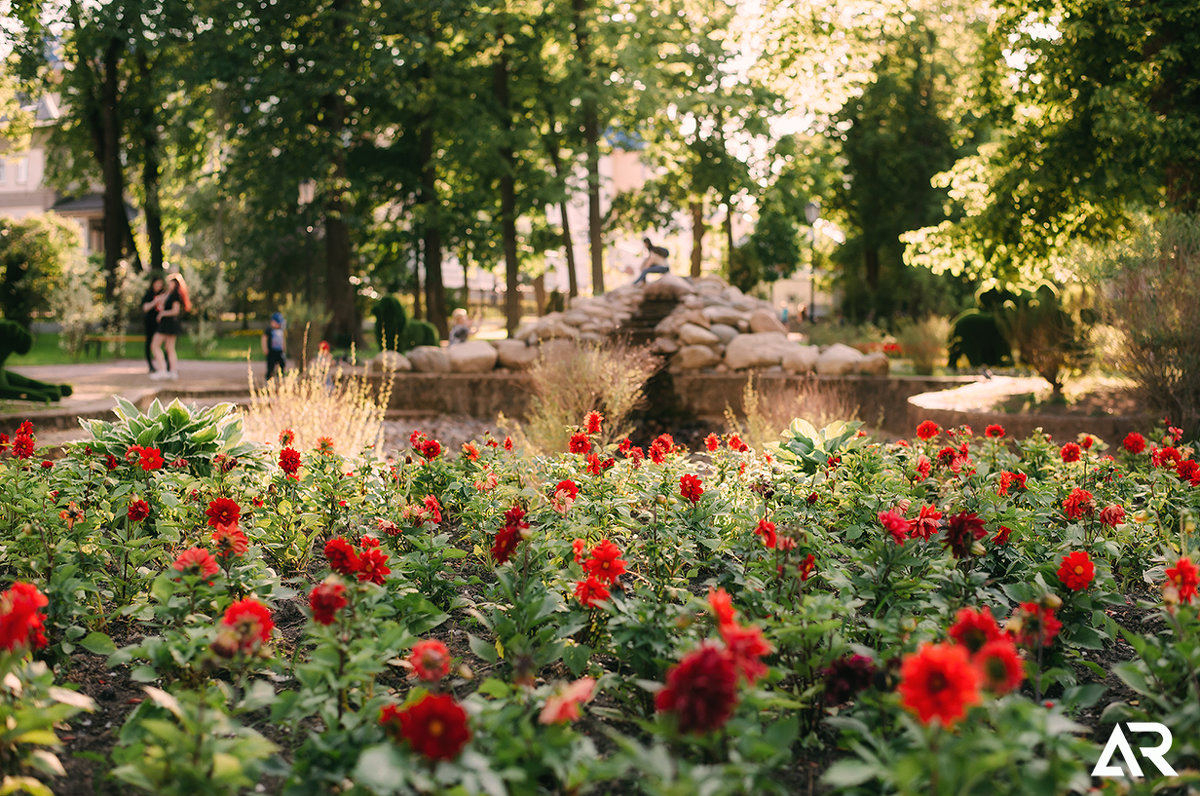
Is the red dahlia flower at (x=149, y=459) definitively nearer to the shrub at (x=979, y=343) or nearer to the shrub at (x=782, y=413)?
the shrub at (x=782, y=413)

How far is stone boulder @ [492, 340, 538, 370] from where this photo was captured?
12.9 m

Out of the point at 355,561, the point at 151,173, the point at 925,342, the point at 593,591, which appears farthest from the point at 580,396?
the point at 151,173

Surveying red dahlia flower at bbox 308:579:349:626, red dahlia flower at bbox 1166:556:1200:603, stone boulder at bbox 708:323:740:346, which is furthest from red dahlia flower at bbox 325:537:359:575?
stone boulder at bbox 708:323:740:346

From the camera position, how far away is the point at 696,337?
41.8 ft

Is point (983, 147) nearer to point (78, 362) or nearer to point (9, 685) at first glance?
point (9, 685)

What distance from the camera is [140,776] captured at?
6.24ft

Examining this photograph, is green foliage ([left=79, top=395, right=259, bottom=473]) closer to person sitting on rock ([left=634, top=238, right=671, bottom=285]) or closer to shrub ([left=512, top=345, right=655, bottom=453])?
shrub ([left=512, top=345, right=655, bottom=453])

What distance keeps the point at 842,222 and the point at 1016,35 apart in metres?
20.9

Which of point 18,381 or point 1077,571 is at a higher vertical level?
point 18,381

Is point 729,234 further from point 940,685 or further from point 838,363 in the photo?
point 940,685

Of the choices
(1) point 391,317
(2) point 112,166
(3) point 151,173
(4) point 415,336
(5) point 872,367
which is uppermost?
A: (3) point 151,173

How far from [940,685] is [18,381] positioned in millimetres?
8783

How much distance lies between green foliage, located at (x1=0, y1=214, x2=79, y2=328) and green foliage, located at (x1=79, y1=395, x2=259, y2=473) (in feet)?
62.7

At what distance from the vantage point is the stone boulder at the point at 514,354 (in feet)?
42.2
